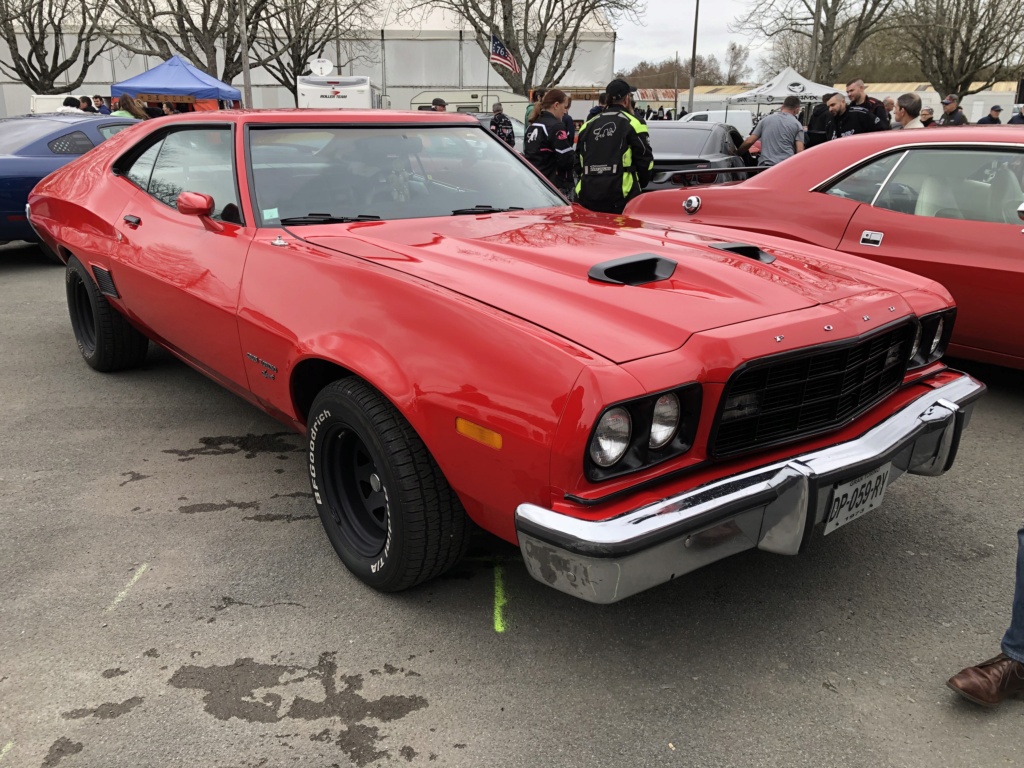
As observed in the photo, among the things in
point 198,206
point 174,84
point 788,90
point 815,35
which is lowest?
point 198,206

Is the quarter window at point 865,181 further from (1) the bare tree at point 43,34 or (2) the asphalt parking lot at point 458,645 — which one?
(1) the bare tree at point 43,34

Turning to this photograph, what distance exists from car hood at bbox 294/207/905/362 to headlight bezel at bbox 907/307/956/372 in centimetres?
31

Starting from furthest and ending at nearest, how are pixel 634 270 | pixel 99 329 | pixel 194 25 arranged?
pixel 194 25
pixel 99 329
pixel 634 270

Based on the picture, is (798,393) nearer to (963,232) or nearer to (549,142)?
(963,232)

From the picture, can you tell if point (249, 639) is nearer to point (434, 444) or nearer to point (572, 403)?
point (434, 444)

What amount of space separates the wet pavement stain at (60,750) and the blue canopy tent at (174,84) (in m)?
19.4

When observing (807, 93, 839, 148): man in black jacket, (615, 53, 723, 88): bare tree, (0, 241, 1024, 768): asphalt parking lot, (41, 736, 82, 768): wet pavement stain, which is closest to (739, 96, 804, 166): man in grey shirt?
(807, 93, 839, 148): man in black jacket

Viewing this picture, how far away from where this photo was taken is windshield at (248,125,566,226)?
3.18 meters

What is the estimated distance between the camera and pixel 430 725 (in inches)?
81.8

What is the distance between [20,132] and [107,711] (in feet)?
25.5

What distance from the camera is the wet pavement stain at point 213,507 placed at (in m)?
3.19

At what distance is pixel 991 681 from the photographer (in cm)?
214

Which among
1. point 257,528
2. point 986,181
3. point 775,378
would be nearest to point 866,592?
point 775,378

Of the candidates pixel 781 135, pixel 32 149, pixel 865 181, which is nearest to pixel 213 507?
pixel 865 181
